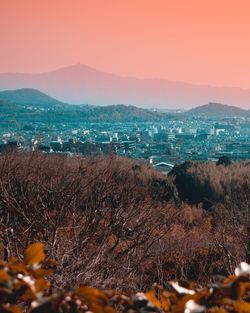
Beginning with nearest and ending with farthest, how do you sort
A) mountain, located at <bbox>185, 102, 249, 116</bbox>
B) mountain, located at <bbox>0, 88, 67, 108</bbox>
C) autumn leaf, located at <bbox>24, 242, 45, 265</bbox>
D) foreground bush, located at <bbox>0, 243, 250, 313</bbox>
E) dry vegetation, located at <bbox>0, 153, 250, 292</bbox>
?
foreground bush, located at <bbox>0, 243, 250, 313</bbox> < autumn leaf, located at <bbox>24, 242, 45, 265</bbox> < dry vegetation, located at <bbox>0, 153, 250, 292</bbox> < mountain, located at <bbox>185, 102, 249, 116</bbox> < mountain, located at <bbox>0, 88, 67, 108</bbox>

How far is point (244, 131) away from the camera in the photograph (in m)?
104

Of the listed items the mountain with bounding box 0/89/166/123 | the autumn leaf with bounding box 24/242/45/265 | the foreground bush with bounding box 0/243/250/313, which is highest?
the autumn leaf with bounding box 24/242/45/265

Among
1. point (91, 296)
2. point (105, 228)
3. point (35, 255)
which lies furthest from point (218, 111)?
point (91, 296)

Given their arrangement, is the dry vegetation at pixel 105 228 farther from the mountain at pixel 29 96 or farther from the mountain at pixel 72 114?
the mountain at pixel 29 96

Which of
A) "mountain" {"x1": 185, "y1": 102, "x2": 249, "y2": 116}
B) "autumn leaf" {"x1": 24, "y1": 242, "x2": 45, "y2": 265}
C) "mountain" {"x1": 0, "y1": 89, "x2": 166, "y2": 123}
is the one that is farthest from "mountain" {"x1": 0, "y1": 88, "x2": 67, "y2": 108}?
"autumn leaf" {"x1": 24, "y1": 242, "x2": 45, "y2": 265}

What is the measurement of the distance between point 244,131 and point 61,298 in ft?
346

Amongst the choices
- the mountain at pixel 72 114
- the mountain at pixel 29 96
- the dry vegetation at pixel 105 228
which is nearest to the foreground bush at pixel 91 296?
the dry vegetation at pixel 105 228

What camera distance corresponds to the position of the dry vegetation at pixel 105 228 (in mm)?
7551

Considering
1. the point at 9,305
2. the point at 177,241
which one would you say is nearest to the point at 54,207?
the point at 177,241

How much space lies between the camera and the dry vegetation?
24.8ft

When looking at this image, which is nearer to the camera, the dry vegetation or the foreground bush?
the foreground bush

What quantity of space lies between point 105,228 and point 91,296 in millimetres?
9249

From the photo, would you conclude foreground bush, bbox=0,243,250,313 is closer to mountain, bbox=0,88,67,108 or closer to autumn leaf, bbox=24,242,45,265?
autumn leaf, bbox=24,242,45,265

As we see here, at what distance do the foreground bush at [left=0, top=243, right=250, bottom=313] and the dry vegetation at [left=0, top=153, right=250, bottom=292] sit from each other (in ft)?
0.43
